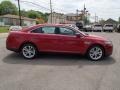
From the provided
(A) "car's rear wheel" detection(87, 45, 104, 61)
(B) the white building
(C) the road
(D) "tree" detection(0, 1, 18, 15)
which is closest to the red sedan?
(A) "car's rear wheel" detection(87, 45, 104, 61)

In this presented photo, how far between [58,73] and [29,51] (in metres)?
2.92

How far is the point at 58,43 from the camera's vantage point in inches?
398

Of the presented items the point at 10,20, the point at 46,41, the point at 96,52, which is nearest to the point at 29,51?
the point at 46,41

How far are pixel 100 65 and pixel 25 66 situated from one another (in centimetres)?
281

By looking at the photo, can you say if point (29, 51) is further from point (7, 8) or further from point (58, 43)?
point (7, 8)

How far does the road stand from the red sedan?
38cm

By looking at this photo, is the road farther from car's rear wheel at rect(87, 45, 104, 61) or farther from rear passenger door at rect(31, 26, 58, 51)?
rear passenger door at rect(31, 26, 58, 51)

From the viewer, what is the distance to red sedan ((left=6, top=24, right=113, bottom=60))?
10109 millimetres

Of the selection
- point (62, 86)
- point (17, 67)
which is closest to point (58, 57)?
point (17, 67)

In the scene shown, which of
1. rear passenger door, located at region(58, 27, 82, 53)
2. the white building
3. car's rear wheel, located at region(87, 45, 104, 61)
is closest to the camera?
rear passenger door, located at region(58, 27, 82, 53)

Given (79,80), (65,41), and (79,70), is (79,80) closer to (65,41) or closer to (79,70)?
(79,70)

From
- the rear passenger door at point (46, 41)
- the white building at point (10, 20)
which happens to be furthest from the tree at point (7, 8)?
the rear passenger door at point (46, 41)

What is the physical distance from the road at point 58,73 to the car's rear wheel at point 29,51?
239 millimetres

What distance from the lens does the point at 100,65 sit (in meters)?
9.15
